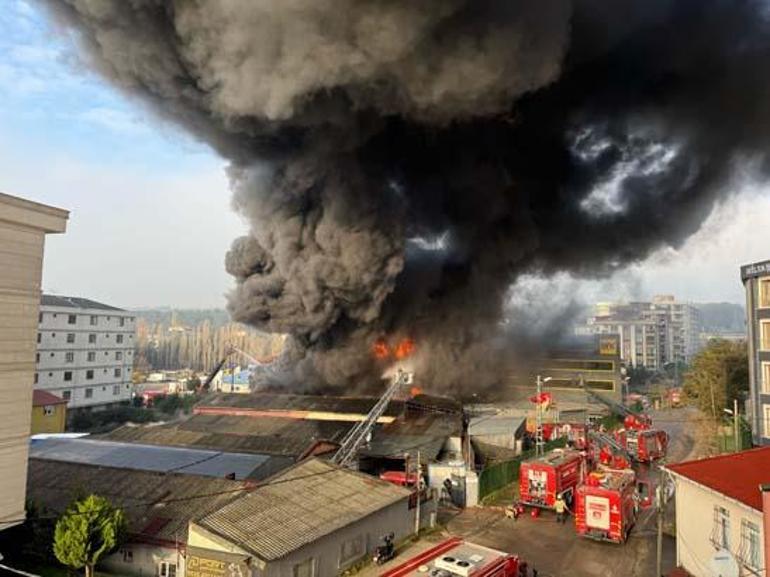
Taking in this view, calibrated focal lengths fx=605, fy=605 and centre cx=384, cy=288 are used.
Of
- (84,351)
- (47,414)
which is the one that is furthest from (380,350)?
(84,351)

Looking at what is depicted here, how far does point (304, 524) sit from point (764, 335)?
2954 centimetres

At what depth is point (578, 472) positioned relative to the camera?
88.8 feet

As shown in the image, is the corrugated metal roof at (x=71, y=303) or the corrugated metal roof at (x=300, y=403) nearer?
the corrugated metal roof at (x=300, y=403)

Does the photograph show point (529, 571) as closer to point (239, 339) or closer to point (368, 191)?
point (368, 191)

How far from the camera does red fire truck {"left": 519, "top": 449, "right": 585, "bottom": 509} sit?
82.1 ft

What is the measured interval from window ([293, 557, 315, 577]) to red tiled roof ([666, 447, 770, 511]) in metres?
11.1

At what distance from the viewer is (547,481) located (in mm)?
25125

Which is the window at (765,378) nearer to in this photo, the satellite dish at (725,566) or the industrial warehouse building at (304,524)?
the industrial warehouse building at (304,524)

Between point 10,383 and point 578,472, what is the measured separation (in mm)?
22394

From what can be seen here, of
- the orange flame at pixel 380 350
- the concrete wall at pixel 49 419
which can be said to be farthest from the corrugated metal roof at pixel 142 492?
the orange flame at pixel 380 350

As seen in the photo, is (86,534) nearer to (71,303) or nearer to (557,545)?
(557,545)

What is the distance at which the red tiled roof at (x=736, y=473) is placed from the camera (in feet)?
48.8

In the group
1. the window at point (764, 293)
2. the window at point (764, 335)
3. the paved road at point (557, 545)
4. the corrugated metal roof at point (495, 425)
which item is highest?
the window at point (764, 293)

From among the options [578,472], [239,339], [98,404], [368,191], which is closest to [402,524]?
[578,472]
